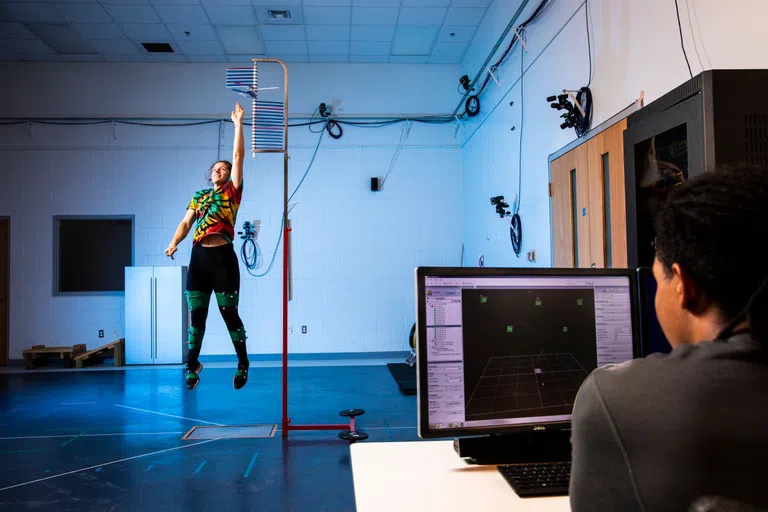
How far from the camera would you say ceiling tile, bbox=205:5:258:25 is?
243 inches

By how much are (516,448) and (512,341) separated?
0.26 meters

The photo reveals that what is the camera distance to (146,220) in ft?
24.9

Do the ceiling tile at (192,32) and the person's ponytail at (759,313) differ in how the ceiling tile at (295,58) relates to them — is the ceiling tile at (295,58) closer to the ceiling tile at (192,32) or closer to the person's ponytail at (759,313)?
the ceiling tile at (192,32)

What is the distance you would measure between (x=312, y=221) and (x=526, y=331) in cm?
654

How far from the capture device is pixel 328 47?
725 centimetres

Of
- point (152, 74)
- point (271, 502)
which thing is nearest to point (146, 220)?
point (152, 74)

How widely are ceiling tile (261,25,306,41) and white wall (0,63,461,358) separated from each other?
81 cm

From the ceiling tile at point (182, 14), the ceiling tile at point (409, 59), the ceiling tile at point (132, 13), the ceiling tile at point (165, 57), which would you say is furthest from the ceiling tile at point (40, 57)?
the ceiling tile at point (409, 59)

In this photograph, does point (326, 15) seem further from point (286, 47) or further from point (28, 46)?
point (28, 46)

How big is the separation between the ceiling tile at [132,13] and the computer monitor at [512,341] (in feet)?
20.8

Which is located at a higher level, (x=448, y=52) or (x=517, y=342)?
(x=448, y=52)

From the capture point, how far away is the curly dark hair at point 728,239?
64cm

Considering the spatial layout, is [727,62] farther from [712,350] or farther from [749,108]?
[712,350]

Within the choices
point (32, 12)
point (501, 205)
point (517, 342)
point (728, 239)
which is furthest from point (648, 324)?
point (32, 12)
